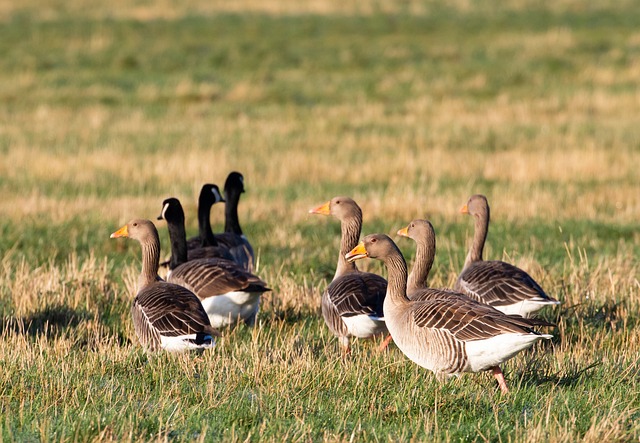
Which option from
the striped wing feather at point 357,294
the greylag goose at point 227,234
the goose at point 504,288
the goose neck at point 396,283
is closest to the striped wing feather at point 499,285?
the goose at point 504,288

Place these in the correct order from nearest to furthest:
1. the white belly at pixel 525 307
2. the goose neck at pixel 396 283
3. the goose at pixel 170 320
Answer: the goose neck at pixel 396 283
the goose at pixel 170 320
the white belly at pixel 525 307

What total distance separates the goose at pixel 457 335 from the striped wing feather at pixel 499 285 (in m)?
1.55

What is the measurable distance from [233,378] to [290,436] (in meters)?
1.26

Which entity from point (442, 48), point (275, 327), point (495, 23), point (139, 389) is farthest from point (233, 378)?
point (495, 23)

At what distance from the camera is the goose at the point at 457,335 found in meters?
6.71

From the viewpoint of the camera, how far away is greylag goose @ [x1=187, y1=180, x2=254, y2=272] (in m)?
12.1

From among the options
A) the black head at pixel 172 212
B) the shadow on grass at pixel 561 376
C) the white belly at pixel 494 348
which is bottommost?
the shadow on grass at pixel 561 376

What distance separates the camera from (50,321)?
31.4ft

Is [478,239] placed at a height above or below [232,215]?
below

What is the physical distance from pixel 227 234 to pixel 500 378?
20.3 feet

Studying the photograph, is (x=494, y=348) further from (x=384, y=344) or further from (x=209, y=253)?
(x=209, y=253)

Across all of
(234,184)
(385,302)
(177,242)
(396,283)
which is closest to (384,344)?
(385,302)

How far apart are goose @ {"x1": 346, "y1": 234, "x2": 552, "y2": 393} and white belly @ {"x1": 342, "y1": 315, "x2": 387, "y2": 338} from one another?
0.98 m

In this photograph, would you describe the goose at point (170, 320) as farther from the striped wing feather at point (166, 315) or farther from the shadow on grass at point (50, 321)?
the shadow on grass at point (50, 321)
